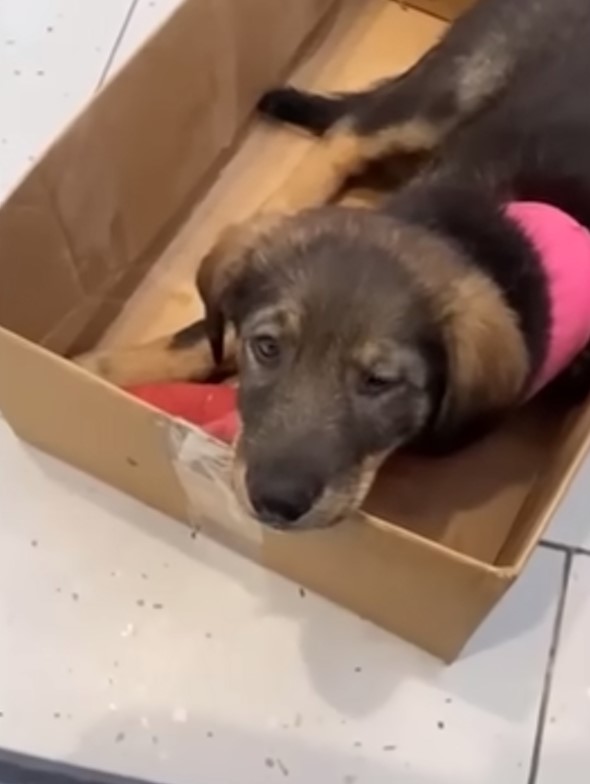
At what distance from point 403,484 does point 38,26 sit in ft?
2.79

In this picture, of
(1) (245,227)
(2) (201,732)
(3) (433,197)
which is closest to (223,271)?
(1) (245,227)

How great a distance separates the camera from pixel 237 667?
4.98 feet

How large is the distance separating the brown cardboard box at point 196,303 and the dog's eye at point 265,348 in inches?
3.4

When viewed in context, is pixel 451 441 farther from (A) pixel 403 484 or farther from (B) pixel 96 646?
(B) pixel 96 646

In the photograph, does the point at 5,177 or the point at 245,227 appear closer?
the point at 245,227

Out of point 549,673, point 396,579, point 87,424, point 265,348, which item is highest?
point 265,348

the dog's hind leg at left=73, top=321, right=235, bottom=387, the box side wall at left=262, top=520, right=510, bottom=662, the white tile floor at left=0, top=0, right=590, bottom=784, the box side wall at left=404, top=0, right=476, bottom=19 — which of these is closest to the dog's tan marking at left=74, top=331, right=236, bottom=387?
the dog's hind leg at left=73, top=321, right=235, bottom=387

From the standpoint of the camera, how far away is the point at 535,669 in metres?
1.53

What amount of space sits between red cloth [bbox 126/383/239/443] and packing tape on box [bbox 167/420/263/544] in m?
0.08

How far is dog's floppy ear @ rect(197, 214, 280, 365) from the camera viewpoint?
52.8 inches

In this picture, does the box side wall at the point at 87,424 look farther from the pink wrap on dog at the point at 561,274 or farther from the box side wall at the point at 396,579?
the pink wrap on dog at the point at 561,274

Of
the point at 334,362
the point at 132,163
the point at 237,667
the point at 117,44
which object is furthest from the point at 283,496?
the point at 117,44

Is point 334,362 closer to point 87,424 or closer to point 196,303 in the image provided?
point 87,424

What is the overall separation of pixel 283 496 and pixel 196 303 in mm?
574
